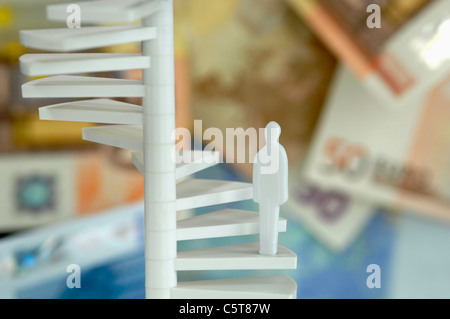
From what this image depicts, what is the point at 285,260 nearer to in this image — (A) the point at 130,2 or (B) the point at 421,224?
(A) the point at 130,2

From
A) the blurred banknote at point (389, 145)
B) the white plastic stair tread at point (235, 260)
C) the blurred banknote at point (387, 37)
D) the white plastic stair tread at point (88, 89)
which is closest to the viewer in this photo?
the white plastic stair tread at point (88, 89)

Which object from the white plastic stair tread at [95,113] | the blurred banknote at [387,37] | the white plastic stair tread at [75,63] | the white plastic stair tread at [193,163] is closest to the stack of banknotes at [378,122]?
the blurred banknote at [387,37]

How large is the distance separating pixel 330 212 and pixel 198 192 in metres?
1.79

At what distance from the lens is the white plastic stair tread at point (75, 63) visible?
2064mm

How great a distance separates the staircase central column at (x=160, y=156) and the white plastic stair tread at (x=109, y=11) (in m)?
0.14

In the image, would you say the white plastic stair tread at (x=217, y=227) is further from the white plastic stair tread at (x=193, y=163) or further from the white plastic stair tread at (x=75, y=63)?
the white plastic stair tread at (x=75, y=63)

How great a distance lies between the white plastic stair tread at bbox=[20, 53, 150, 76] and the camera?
2064 mm

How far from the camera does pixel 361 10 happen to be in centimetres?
368

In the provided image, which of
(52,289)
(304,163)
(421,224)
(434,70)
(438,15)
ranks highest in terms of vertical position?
(438,15)

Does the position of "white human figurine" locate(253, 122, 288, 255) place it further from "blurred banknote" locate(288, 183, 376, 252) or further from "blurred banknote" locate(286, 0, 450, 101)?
"blurred banknote" locate(288, 183, 376, 252)

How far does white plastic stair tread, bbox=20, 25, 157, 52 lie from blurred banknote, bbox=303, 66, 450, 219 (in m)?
1.97

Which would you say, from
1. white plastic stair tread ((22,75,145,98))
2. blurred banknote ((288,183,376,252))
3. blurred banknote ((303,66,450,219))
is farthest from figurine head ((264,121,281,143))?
blurred banknote ((288,183,376,252))

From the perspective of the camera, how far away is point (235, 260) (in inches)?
92.2

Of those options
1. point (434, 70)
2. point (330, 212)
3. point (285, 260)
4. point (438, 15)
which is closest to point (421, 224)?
point (330, 212)
